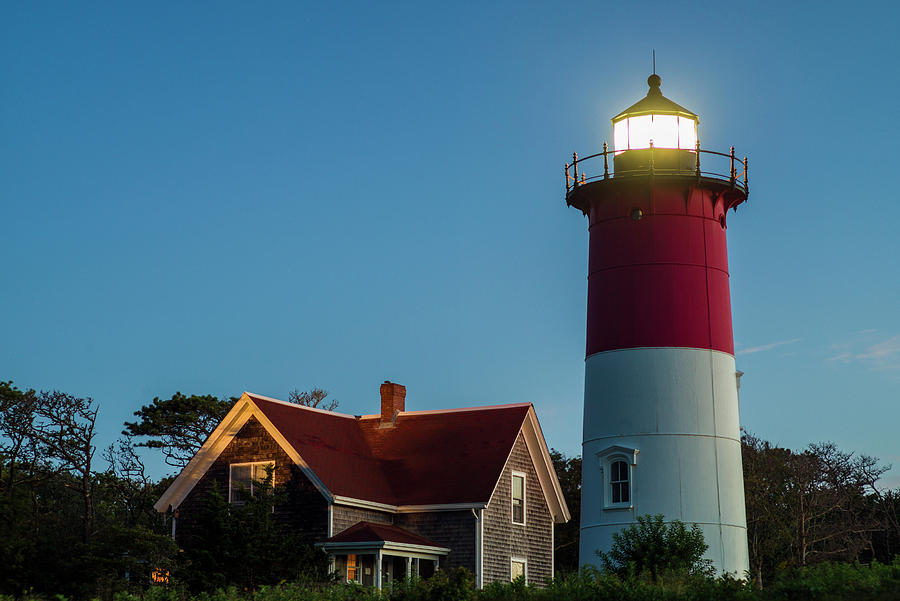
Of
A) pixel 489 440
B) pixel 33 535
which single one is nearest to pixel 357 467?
pixel 489 440

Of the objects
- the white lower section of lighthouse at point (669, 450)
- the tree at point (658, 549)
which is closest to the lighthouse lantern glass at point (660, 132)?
the white lower section of lighthouse at point (669, 450)

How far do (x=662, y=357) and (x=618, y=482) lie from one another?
2.98 m

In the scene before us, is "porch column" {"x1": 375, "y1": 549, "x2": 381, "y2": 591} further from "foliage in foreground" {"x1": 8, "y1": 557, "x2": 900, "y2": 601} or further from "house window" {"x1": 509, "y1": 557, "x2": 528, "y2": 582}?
"foliage in foreground" {"x1": 8, "y1": 557, "x2": 900, "y2": 601}

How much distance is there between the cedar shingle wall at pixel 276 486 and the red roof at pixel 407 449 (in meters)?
0.51

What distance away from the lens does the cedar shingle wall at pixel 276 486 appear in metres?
31.3

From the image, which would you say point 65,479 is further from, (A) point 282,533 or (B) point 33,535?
(A) point 282,533

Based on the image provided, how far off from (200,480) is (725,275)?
14931 millimetres

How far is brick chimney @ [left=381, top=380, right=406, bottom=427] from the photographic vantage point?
36.8 m

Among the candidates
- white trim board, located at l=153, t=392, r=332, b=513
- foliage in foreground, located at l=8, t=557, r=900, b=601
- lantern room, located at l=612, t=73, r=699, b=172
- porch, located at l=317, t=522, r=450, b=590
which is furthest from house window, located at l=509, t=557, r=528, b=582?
lantern room, located at l=612, t=73, r=699, b=172

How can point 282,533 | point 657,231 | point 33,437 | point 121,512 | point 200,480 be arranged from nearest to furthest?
point 657,231 < point 282,533 < point 200,480 < point 33,437 < point 121,512

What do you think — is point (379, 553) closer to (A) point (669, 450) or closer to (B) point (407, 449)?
(B) point (407, 449)

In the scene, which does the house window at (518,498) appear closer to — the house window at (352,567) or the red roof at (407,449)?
the red roof at (407,449)

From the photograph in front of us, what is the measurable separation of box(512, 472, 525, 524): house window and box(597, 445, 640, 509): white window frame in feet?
21.3

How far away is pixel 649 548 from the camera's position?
84.4 ft
